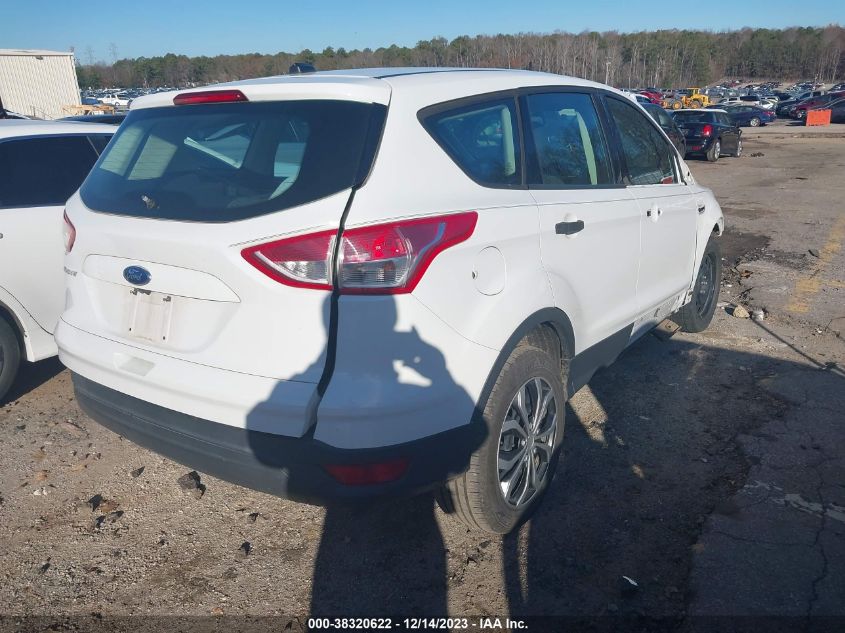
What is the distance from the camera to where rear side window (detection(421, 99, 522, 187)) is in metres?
2.71

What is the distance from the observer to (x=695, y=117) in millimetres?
21344

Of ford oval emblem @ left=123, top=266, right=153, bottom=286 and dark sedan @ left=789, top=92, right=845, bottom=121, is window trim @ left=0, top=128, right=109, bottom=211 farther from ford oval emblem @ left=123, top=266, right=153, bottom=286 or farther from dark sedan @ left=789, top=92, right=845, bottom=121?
dark sedan @ left=789, top=92, right=845, bottom=121

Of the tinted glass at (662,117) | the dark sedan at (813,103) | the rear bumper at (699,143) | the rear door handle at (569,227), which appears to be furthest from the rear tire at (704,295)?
the dark sedan at (813,103)

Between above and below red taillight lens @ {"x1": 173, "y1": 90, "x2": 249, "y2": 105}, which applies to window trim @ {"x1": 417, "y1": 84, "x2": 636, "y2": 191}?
below

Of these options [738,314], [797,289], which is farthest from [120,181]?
[797,289]

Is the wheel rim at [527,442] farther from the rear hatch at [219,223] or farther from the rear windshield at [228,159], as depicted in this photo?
the rear windshield at [228,159]

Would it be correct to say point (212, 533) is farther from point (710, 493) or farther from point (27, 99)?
point (27, 99)

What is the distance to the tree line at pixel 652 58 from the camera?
85188mm

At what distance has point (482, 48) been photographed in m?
75.9

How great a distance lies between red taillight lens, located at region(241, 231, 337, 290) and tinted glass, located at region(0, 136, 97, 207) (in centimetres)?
281

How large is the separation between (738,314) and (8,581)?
18.4 ft

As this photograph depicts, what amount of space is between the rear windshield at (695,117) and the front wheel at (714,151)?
752 mm

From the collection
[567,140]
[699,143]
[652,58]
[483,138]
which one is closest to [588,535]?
[483,138]

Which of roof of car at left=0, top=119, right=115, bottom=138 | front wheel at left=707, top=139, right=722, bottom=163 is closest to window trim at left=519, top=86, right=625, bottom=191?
roof of car at left=0, top=119, right=115, bottom=138
